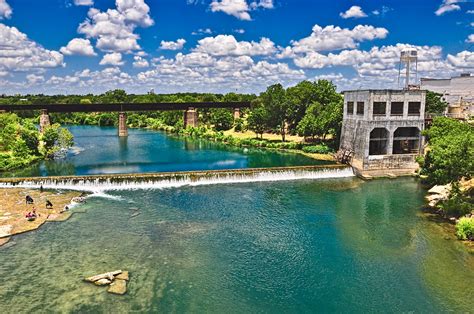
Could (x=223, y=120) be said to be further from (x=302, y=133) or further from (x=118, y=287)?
(x=118, y=287)

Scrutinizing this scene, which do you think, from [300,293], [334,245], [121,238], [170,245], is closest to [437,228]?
[334,245]

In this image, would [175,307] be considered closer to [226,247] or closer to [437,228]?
[226,247]

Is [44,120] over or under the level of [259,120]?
under

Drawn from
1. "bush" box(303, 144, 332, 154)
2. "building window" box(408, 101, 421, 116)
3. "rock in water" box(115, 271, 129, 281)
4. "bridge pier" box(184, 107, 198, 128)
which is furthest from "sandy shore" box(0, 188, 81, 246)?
"bridge pier" box(184, 107, 198, 128)

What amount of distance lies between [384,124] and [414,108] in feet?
17.3

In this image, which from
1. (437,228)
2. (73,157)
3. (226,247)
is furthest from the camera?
(73,157)

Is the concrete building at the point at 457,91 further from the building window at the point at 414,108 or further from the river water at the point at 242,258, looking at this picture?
the river water at the point at 242,258

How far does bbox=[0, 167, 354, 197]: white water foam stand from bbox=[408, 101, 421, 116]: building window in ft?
37.8

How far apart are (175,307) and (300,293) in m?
6.55

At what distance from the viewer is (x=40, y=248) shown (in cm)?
2561

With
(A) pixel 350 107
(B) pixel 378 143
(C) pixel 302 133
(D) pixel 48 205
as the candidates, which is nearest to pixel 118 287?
(D) pixel 48 205

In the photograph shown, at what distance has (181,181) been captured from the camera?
42.2m

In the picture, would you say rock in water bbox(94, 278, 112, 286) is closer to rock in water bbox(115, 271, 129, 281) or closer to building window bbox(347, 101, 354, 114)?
rock in water bbox(115, 271, 129, 281)

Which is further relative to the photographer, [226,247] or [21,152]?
[21,152]
